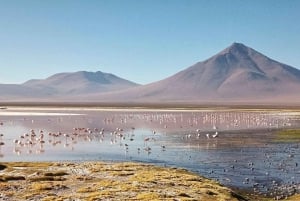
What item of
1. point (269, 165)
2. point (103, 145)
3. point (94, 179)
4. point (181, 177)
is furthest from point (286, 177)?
point (103, 145)

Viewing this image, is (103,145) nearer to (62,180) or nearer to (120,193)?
(62,180)

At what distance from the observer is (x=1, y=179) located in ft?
108

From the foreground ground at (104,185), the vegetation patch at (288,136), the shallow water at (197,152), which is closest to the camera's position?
the foreground ground at (104,185)

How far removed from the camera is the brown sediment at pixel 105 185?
27594mm

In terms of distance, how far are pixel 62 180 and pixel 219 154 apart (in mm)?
24950

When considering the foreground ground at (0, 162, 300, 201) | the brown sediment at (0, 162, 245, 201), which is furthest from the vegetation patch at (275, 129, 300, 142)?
the foreground ground at (0, 162, 300, 201)

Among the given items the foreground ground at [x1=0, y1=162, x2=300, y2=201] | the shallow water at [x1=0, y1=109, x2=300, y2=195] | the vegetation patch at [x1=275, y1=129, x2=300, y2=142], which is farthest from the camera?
the vegetation patch at [x1=275, y1=129, x2=300, y2=142]

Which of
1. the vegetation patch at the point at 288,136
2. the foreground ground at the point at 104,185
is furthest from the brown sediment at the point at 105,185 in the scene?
the vegetation patch at the point at 288,136

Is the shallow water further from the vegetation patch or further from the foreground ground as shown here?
the foreground ground

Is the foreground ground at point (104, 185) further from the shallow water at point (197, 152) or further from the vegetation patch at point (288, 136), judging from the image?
the vegetation patch at point (288, 136)

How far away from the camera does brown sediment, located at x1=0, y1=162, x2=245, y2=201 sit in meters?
27.6

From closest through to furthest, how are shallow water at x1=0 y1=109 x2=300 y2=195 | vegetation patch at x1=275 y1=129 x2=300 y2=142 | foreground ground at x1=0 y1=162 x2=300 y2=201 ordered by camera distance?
foreground ground at x1=0 y1=162 x2=300 y2=201
shallow water at x1=0 y1=109 x2=300 y2=195
vegetation patch at x1=275 y1=129 x2=300 y2=142

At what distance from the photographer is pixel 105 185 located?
30.6 m

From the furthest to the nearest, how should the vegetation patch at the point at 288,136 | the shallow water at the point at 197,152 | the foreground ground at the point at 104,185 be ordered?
the vegetation patch at the point at 288,136 < the shallow water at the point at 197,152 < the foreground ground at the point at 104,185
